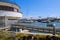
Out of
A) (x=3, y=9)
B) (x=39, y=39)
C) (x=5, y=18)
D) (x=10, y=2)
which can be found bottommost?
(x=39, y=39)

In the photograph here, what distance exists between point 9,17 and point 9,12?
87 cm

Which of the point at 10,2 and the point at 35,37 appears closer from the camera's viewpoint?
the point at 35,37

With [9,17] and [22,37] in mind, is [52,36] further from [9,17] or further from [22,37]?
[9,17]

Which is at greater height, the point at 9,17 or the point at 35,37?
the point at 9,17

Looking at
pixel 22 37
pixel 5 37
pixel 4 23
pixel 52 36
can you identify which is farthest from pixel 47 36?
pixel 4 23

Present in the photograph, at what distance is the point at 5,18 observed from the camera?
1808 cm

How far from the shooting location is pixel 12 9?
19.6 m

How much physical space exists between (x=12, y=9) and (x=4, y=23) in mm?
3143

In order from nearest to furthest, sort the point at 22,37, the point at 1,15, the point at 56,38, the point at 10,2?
the point at 56,38 → the point at 22,37 → the point at 1,15 → the point at 10,2

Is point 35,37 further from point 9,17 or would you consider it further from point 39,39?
point 9,17

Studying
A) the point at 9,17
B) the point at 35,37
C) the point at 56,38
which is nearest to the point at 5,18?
the point at 9,17

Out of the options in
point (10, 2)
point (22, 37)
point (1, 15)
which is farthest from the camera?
point (10, 2)

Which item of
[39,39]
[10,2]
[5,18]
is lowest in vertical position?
[39,39]

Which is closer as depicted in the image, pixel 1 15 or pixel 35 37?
pixel 35 37
